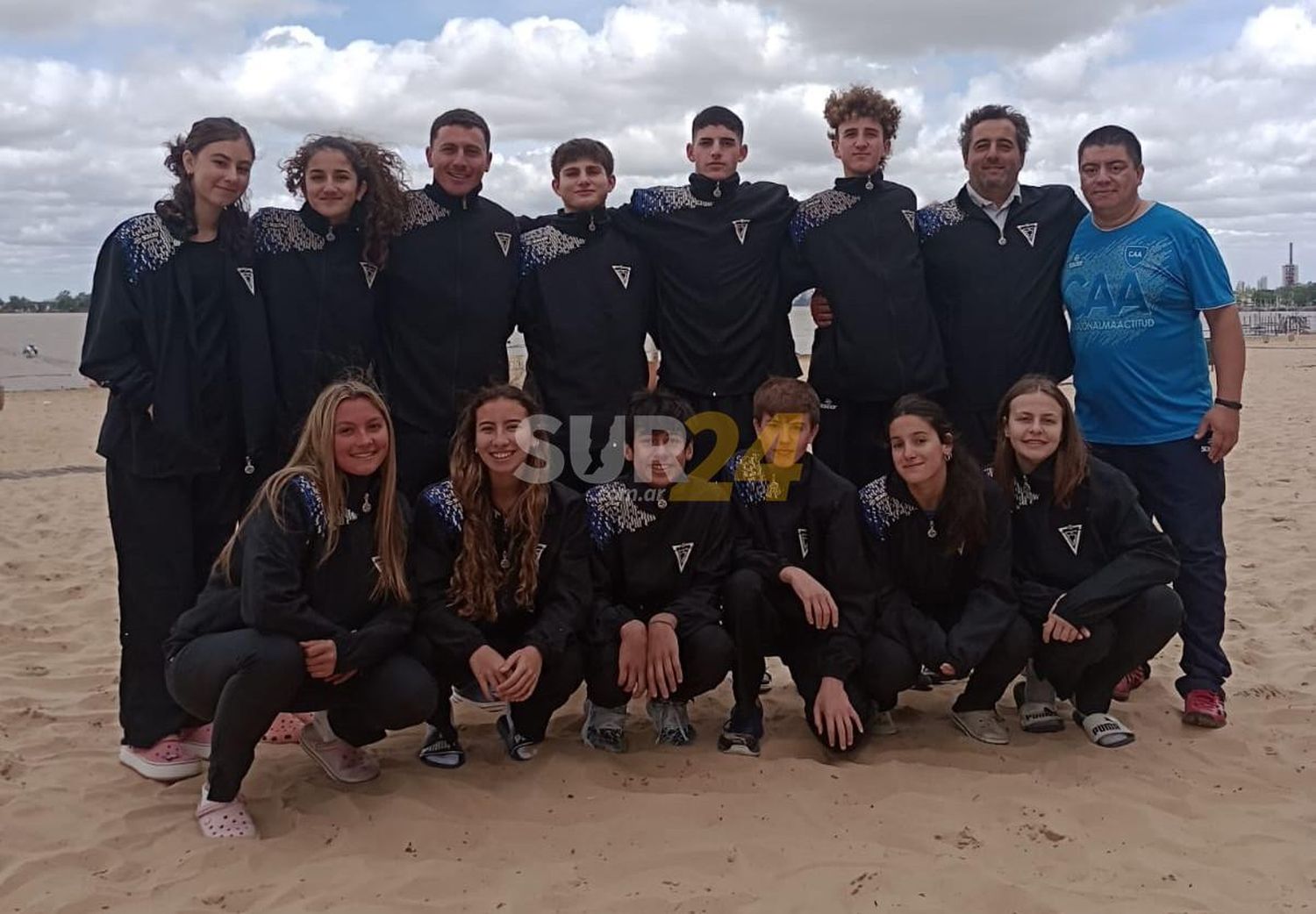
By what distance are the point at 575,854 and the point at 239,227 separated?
2.59 metres

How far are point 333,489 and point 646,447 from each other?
116 cm

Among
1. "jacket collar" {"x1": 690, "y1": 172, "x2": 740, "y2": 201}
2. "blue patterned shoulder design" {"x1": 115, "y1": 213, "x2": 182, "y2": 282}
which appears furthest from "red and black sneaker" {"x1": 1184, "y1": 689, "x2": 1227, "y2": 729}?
"blue patterned shoulder design" {"x1": 115, "y1": 213, "x2": 182, "y2": 282}

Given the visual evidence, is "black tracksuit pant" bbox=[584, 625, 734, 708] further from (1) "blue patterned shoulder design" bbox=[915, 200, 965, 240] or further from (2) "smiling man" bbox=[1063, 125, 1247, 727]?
(1) "blue patterned shoulder design" bbox=[915, 200, 965, 240]

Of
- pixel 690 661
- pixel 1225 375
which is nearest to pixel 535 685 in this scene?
pixel 690 661

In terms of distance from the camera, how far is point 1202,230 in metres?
4.40

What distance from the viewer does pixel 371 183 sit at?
13.9ft

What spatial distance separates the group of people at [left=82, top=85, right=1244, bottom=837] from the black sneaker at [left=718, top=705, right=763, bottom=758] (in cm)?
2

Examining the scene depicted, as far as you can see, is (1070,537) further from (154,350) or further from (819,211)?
(154,350)

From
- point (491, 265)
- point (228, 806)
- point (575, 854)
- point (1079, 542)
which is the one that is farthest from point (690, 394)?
point (228, 806)

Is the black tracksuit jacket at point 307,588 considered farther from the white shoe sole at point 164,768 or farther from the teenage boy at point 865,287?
the teenage boy at point 865,287

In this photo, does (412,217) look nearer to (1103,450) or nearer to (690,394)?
(690,394)

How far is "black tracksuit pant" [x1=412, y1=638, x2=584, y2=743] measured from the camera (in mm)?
3896

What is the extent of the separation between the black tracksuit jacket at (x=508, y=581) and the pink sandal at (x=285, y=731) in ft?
2.77

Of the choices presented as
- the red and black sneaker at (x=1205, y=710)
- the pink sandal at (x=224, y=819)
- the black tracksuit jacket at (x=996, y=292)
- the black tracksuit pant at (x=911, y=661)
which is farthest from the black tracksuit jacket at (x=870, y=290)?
the pink sandal at (x=224, y=819)
